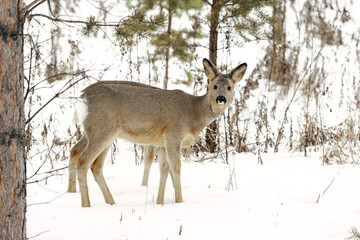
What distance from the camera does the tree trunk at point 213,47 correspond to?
9609mm

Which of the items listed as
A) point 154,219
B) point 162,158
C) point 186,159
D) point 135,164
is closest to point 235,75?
point 162,158

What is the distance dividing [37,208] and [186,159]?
4.44m

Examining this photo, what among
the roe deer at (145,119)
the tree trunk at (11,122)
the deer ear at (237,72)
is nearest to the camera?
the tree trunk at (11,122)

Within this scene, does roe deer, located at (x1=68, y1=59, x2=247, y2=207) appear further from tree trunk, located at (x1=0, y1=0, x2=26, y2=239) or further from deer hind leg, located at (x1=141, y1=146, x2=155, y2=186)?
tree trunk, located at (x1=0, y1=0, x2=26, y2=239)

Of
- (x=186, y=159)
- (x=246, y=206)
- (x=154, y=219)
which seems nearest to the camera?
(x=154, y=219)

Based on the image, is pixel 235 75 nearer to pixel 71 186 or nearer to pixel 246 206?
pixel 246 206

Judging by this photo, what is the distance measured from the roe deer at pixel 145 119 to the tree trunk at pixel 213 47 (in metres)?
3.00

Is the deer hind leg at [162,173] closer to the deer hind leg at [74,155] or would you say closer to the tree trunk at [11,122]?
the deer hind leg at [74,155]

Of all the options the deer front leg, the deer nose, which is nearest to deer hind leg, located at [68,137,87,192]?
the deer front leg

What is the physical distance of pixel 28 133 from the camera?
863cm

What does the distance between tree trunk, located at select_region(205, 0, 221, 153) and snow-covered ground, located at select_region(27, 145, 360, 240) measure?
132 cm

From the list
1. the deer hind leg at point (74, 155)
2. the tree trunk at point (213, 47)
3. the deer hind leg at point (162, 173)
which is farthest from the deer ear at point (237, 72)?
the tree trunk at point (213, 47)

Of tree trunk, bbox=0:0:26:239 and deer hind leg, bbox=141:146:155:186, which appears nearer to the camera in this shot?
tree trunk, bbox=0:0:26:239

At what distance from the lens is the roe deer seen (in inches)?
242
